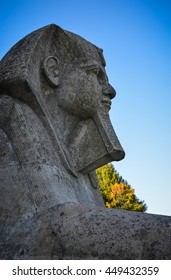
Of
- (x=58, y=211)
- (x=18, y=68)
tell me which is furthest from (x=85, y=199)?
(x=18, y=68)

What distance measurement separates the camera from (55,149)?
2902 millimetres

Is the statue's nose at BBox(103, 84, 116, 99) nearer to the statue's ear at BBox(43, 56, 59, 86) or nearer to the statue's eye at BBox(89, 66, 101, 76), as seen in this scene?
the statue's eye at BBox(89, 66, 101, 76)

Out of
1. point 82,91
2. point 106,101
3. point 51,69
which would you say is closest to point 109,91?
point 106,101

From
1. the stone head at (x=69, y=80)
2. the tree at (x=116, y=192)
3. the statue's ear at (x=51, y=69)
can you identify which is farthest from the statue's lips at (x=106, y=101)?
the tree at (x=116, y=192)

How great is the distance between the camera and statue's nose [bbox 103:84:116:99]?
12.1 ft

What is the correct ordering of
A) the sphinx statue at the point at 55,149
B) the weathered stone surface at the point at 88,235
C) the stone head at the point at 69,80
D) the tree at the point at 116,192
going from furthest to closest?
the tree at the point at 116,192 < the stone head at the point at 69,80 < the sphinx statue at the point at 55,149 < the weathered stone surface at the point at 88,235

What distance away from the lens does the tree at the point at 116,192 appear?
19.0 m

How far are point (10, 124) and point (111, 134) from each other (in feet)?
3.51

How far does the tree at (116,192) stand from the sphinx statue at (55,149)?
15.5 metres

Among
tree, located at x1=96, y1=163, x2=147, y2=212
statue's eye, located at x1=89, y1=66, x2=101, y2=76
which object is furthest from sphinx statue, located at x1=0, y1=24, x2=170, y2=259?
tree, located at x1=96, y1=163, x2=147, y2=212

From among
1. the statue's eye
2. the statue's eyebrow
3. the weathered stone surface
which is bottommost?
the weathered stone surface

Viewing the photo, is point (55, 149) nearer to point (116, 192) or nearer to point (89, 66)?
point (89, 66)

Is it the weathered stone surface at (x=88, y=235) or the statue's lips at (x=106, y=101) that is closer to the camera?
the weathered stone surface at (x=88, y=235)

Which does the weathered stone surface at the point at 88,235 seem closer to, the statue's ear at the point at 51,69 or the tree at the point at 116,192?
the statue's ear at the point at 51,69
